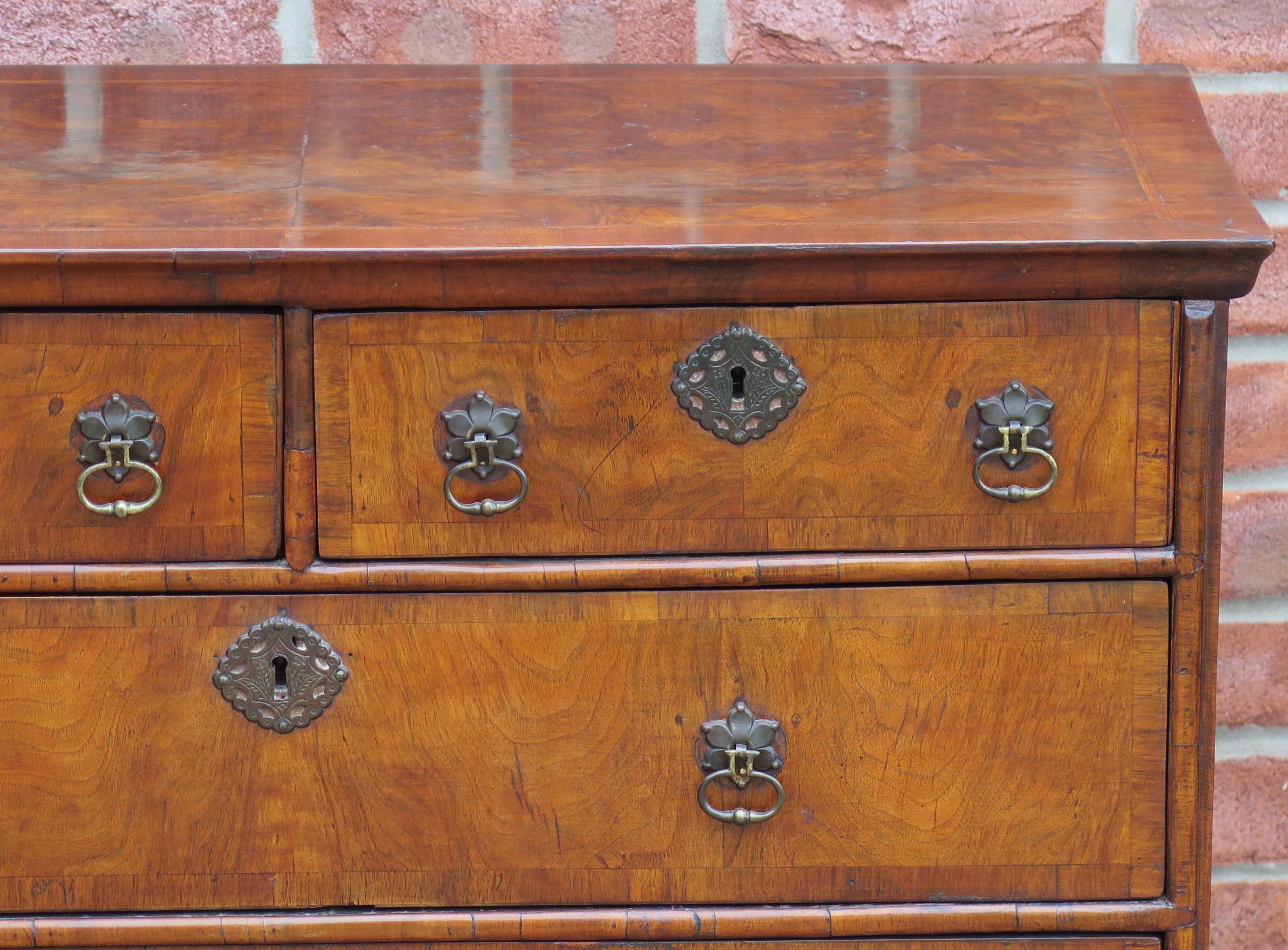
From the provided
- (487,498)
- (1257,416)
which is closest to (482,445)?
(487,498)

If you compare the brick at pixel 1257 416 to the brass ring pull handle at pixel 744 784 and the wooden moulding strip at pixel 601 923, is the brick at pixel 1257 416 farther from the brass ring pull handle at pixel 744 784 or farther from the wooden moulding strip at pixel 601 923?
the brass ring pull handle at pixel 744 784

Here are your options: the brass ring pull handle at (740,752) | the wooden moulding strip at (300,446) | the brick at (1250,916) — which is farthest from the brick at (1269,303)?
the wooden moulding strip at (300,446)

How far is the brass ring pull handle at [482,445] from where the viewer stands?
788 mm

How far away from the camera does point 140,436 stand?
0.79 meters

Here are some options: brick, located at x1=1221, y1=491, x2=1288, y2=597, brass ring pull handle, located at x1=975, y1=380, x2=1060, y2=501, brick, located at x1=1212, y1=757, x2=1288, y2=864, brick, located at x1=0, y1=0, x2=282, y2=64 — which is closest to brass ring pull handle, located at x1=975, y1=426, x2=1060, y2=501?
brass ring pull handle, located at x1=975, y1=380, x2=1060, y2=501

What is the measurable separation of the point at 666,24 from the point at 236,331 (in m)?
0.58

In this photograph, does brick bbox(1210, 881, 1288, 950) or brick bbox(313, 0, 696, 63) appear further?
brick bbox(1210, 881, 1288, 950)

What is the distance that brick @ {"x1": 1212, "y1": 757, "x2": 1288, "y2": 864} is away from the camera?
1278 millimetres

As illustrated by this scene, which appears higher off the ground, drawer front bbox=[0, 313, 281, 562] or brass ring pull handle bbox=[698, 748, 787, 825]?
drawer front bbox=[0, 313, 281, 562]

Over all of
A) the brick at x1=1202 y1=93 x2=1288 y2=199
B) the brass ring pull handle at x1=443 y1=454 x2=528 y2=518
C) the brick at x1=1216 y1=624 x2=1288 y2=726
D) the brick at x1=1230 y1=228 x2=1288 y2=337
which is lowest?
the brick at x1=1216 y1=624 x2=1288 y2=726

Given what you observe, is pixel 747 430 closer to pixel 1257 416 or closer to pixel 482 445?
pixel 482 445

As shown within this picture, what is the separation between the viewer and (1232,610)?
1.25 m

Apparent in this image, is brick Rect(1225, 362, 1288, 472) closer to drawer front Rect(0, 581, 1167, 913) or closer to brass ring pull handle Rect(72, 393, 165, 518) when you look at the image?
drawer front Rect(0, 581, 1167, 913)

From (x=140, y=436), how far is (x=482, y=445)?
21 centimetres
